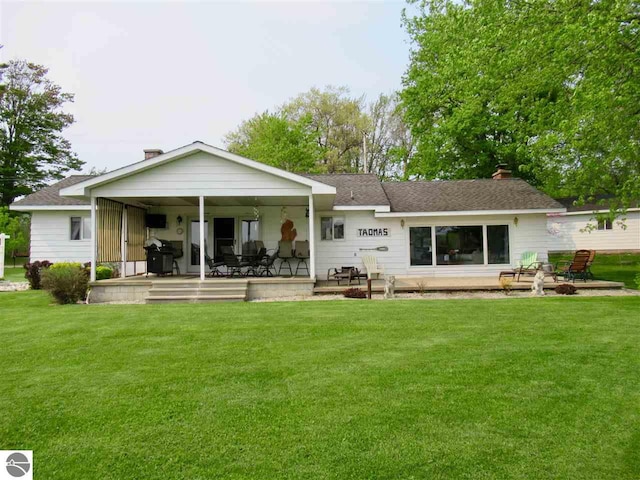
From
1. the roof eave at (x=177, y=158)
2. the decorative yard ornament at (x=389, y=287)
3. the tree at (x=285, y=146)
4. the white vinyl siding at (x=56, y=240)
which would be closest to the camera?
the decorative yard ornament at (x=389, y=287)

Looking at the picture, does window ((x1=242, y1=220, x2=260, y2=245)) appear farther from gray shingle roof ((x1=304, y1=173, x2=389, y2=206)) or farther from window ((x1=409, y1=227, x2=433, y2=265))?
window ((x1=409, y1=227, x2=433, y2=265))

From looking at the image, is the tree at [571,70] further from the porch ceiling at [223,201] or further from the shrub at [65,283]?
the shrub at [65,283]

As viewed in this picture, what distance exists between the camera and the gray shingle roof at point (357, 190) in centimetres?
1427

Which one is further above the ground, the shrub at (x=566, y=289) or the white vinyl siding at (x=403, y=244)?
the white vinyl siding at (x=403, y=244)

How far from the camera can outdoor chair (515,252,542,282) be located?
41.5ft

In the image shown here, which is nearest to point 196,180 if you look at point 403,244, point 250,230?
point 250,230

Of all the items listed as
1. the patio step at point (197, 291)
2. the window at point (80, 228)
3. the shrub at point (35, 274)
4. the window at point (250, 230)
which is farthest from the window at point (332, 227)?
the shrub at point (35, 274)

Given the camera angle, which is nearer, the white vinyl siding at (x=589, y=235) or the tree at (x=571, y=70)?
the tree at (x=571, y=70)

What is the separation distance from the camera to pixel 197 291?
1073cm

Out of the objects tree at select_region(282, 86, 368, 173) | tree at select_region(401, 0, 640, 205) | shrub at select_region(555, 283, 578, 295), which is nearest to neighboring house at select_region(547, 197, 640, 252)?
tree at select_region(401, 0, 640, 205)

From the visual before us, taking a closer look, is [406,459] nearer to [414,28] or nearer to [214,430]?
[214,430]

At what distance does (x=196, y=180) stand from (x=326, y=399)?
28.3 feet

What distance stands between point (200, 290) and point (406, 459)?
28.8 ft

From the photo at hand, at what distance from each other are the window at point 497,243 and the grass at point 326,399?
8.09 m
